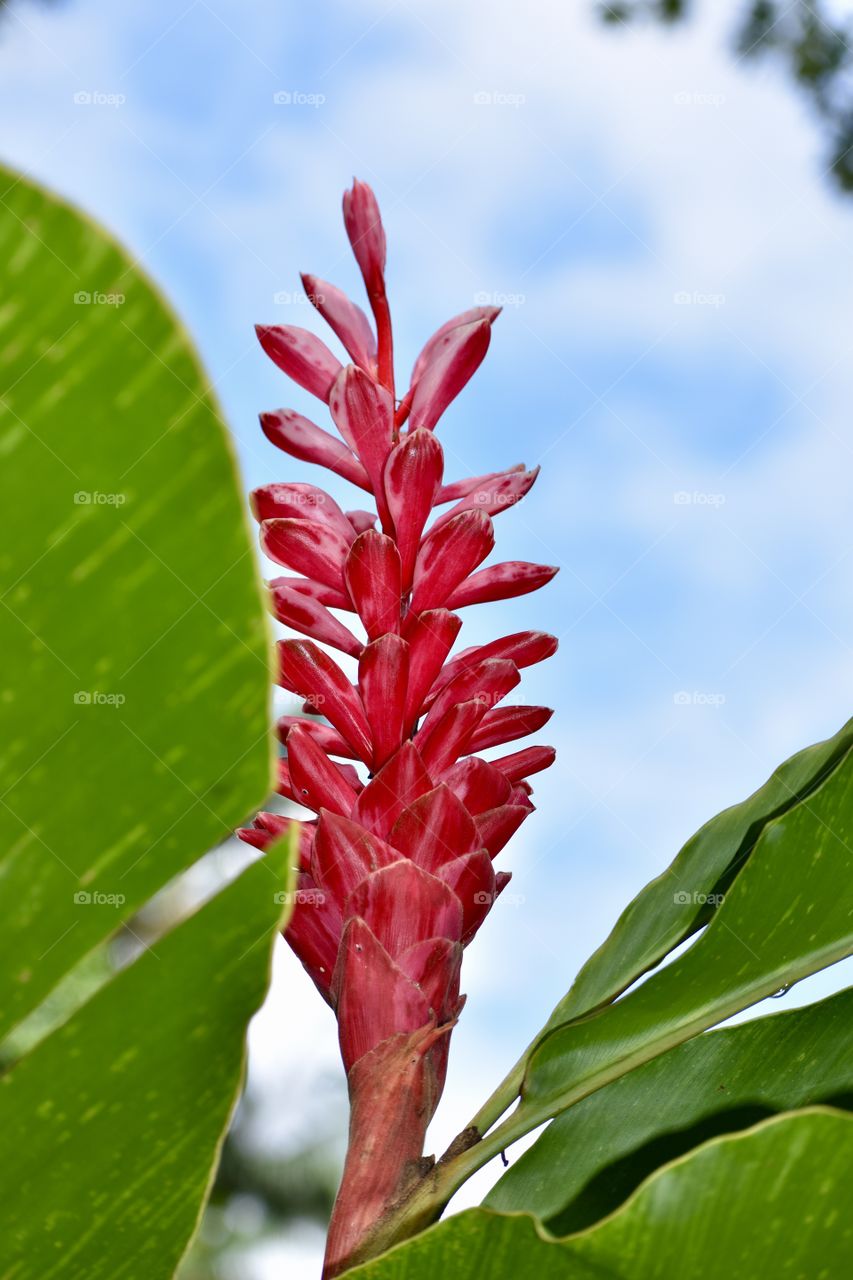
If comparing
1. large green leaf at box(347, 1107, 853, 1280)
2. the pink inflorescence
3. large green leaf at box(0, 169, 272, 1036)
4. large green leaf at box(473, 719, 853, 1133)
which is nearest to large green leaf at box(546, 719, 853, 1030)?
large green leaf at box(473, 719, 853, 1133)

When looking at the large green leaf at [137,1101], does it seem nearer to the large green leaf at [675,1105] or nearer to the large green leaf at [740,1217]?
the large green leaf at [740,1217]

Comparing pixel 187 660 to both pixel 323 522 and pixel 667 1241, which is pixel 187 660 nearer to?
pixel 667 1241

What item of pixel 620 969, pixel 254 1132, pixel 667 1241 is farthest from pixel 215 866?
pixel 254 1132

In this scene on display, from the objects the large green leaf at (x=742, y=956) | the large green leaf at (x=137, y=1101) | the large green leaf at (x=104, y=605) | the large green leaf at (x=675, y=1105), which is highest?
the large green leaf at (x=104, y=605)

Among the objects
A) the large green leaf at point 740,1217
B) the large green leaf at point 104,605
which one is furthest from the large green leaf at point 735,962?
the large green leaf at point 104,605

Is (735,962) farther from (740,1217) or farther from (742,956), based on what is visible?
(740,1217)
